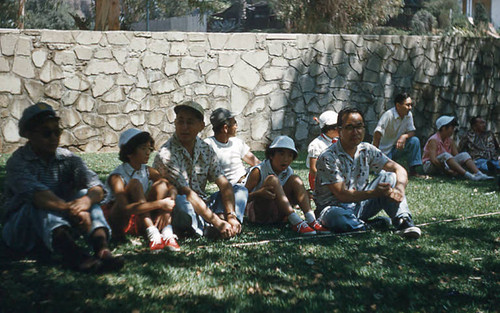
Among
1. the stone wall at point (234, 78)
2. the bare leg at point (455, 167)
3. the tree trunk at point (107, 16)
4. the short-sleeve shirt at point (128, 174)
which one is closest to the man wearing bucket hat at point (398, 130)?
the bare leg at point (455, 167)

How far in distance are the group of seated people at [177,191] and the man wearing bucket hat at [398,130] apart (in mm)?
3356

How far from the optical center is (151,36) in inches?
397

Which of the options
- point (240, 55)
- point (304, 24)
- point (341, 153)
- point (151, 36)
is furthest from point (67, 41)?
point (304, 24)

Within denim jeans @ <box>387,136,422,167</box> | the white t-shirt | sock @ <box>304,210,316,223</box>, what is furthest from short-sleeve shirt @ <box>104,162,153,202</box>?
denim jeans @ <box>387,136,422,167</box>

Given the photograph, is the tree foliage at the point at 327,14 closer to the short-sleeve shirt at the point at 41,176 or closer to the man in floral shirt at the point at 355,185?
the man in floral shirt at the point at 355,185

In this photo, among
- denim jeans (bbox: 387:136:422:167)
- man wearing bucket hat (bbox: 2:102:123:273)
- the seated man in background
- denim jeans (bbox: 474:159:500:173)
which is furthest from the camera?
the seated man in background

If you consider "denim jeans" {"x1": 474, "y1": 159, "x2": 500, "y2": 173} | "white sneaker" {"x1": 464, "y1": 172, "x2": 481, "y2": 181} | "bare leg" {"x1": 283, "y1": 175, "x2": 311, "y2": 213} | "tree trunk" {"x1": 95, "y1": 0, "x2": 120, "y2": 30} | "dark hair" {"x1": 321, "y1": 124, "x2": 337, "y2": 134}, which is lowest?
"white sneaker" {"x1": 464, "y1": 172, "x2": 481, "y2": 181}

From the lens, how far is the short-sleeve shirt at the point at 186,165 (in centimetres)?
435

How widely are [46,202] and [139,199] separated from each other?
2.43ft

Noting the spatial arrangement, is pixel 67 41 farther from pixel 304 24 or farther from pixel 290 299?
pixel 304 24

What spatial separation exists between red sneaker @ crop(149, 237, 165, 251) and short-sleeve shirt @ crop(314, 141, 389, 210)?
4.71 feet

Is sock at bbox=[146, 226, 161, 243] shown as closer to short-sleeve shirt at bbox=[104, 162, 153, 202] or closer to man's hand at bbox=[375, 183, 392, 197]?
short-sleeve shirt at bbox=[104, 162, 153, 202]

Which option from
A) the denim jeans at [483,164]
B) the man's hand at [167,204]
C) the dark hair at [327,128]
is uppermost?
the dark hair at [327,128]

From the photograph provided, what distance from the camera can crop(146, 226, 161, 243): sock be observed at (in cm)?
393
